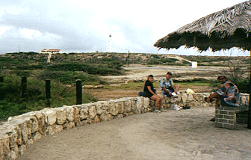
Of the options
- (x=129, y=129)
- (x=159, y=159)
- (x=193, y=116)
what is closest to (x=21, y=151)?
(x=159, y=159)

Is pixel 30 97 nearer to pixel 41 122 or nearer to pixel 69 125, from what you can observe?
pixel 69 125

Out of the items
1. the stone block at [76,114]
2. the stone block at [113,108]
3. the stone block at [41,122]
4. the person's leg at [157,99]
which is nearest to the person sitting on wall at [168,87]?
the person's leg at [157,99]

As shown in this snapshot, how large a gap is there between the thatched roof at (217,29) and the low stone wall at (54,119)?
206 cm

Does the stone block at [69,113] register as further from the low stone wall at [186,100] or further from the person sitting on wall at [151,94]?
the low stone wall at [186,100]

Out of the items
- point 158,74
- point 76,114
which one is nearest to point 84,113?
point 76,114

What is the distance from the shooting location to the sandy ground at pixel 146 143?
5.14 m

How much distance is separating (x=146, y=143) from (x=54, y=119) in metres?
1.98

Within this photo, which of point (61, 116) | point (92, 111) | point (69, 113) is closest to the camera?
point (61, 116)

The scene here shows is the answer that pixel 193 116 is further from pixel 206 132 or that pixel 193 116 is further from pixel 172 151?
pixel 172 151

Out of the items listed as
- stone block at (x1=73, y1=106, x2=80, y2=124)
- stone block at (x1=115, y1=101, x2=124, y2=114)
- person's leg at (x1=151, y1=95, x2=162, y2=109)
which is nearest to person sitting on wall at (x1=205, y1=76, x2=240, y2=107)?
stone block at (x1=115, y1=101, x2=124, y2=114)

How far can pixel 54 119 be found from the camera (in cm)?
670

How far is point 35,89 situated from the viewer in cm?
1194

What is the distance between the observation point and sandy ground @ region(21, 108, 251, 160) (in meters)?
5.14

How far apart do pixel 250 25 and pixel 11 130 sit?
453 cm
